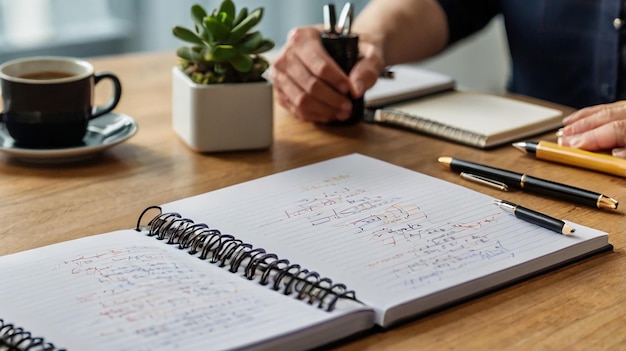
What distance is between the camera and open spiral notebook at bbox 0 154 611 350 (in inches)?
27.8

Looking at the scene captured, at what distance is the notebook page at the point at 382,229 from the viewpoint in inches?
31.9

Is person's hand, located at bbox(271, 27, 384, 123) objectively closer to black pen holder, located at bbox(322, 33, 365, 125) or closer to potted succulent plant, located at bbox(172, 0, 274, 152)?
black pen holder, located at bbox(322, 33, 365, 125)

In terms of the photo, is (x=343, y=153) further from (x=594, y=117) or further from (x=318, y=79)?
(x=594, y=117)

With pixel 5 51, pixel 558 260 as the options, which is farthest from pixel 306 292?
pixel 5 51

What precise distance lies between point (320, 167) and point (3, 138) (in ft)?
1.42

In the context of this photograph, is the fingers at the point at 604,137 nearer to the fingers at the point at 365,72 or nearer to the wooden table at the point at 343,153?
the wooden table at the point at 343,153

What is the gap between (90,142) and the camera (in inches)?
47.1

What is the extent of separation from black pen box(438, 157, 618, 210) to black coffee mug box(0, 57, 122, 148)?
19.1 inches

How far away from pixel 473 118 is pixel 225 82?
38 cm

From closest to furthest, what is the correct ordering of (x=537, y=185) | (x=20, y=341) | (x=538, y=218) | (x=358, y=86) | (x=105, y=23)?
1. (x=20, y=341)
2. (x=538, y=218)
3. (x=537, y=185)
4. (x=358, y=86)
5. (x=105, y=23)

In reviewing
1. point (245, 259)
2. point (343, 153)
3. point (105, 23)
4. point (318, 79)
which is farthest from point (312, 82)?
point (105, 23)

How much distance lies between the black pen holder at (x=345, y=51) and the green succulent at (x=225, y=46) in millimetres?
160

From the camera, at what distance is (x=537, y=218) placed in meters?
0.92

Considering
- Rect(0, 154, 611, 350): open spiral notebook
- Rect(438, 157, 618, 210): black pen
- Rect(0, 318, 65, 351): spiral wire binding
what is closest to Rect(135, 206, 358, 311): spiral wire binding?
Rect(0, 154, 611, 350): open spiral notebook
